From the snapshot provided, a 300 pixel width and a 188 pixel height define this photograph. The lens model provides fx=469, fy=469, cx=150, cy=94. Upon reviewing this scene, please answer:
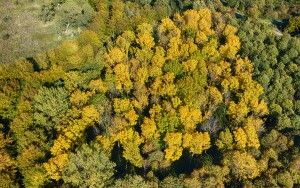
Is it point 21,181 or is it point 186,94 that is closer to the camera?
point 21,181

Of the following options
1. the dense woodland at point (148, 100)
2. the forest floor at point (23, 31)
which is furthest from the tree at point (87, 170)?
the forest floor at point (23, 31)

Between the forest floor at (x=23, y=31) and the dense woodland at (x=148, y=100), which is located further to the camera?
the forest floor at (x=23, y=31)

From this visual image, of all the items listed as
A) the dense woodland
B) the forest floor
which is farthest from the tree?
the forest floor

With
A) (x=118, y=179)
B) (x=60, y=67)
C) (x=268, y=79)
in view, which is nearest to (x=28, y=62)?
(x=60, y=67)

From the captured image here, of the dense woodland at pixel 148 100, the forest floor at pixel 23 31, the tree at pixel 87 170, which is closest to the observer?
the tree at pixel 87 170

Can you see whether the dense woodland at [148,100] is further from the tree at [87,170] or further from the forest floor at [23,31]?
the forest floor at [23,31]

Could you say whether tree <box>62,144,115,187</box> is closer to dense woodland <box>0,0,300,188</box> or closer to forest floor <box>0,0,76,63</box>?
dense woodland <box>0,0,300,188</box>

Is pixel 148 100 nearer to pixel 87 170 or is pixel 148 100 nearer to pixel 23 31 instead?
pixel 87 170

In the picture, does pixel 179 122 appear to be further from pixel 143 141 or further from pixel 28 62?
pixel 28 62
